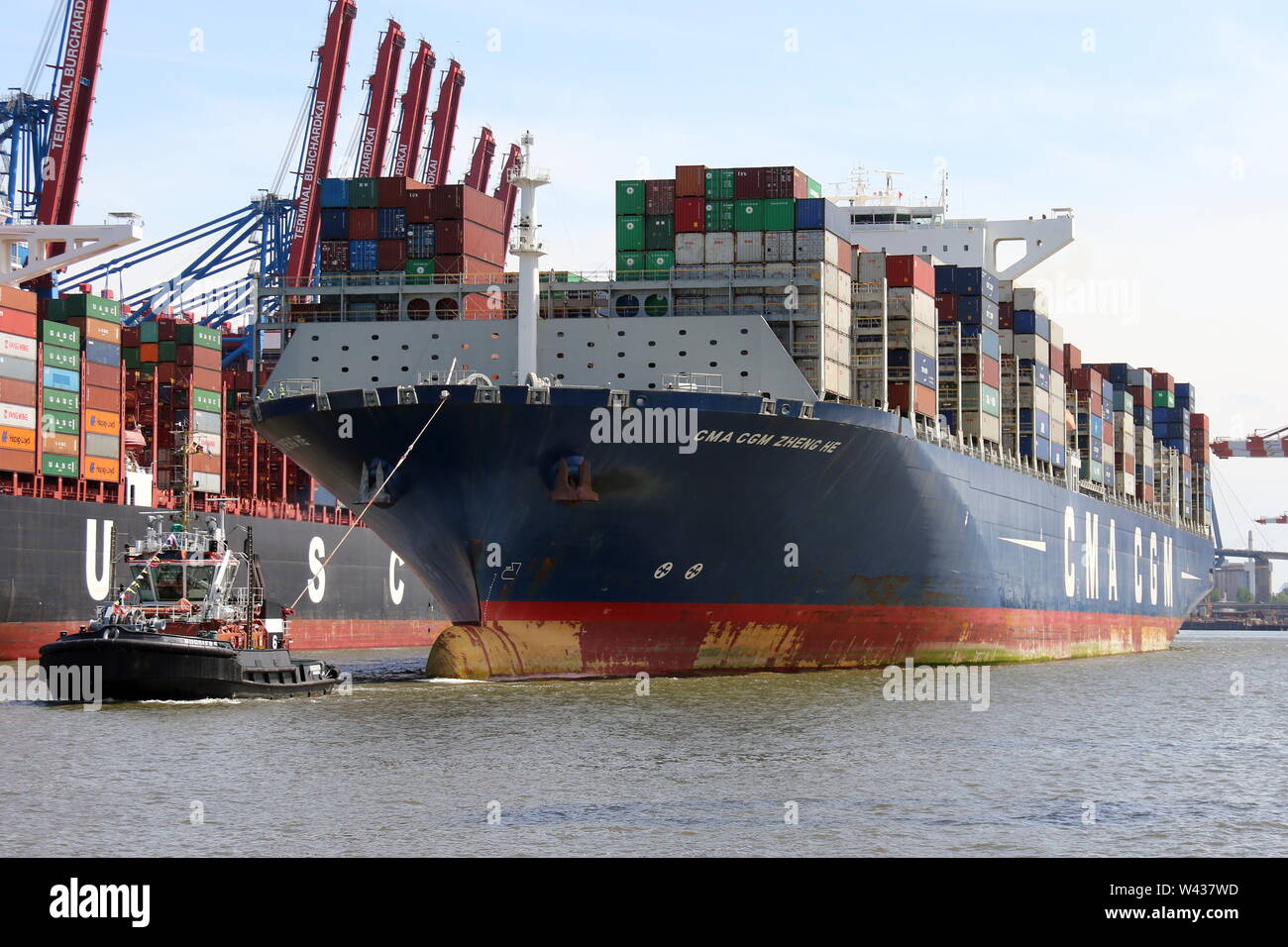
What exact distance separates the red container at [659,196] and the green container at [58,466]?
20323 mm

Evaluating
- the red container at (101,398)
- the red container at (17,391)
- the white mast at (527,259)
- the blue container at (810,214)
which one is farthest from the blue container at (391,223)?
the red container at (101,398)

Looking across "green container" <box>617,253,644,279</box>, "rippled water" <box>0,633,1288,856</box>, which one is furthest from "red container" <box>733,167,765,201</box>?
"rippled water" <box>0,633,1288,856</box>

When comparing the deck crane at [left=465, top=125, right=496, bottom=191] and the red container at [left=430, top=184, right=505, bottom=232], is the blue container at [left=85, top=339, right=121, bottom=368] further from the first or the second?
the deck crane at [left=465, top=125, right=496, bottom=191]

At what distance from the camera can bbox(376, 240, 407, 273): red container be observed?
3844 cm

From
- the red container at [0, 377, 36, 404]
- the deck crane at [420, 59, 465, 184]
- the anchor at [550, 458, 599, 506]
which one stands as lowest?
the anchor at [550, 458, 599, 506]

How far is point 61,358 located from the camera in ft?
156

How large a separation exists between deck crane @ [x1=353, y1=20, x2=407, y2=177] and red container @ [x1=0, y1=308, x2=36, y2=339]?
89.5 ft

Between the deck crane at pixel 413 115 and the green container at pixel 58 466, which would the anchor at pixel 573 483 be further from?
the deck crane at pixel 413 115

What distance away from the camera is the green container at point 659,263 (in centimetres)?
3768

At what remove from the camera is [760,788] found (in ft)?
62.9

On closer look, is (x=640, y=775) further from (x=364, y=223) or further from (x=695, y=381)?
(x=364, y=223)

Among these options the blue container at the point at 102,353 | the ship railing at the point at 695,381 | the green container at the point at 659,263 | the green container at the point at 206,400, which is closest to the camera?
the ship railing at the point at 695,381
